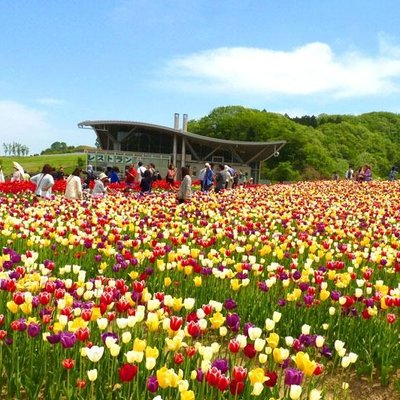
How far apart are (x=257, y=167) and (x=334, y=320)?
68247 mm

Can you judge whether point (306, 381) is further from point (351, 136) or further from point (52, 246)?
point (351, 136)

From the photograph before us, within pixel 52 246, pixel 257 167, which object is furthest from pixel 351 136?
pixel 52 246

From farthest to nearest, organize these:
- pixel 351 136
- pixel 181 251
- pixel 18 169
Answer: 1. pixel 351 136
2. pixel 18 169
3. pixel 181 251

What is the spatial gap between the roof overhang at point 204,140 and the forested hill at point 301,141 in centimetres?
1141

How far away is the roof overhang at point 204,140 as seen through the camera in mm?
63312

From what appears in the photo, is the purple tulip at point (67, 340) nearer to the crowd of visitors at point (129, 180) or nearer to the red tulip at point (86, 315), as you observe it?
the red tulip at point (86, 315)

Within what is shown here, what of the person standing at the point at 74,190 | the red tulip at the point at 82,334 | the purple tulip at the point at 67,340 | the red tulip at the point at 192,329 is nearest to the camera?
the purple tulip at the point at 67,340

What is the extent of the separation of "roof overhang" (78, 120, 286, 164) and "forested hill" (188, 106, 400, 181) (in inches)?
449

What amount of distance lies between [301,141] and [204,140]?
93.5 ft

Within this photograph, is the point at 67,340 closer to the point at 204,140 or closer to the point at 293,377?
the point at 293,377

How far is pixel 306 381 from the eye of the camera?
416 cm

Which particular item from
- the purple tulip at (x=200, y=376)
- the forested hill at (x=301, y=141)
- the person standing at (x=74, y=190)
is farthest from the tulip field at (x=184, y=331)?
the forested hill at (x=301, y=141)

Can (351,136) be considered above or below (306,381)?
above

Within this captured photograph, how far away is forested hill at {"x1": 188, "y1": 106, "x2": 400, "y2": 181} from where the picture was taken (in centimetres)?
8606
